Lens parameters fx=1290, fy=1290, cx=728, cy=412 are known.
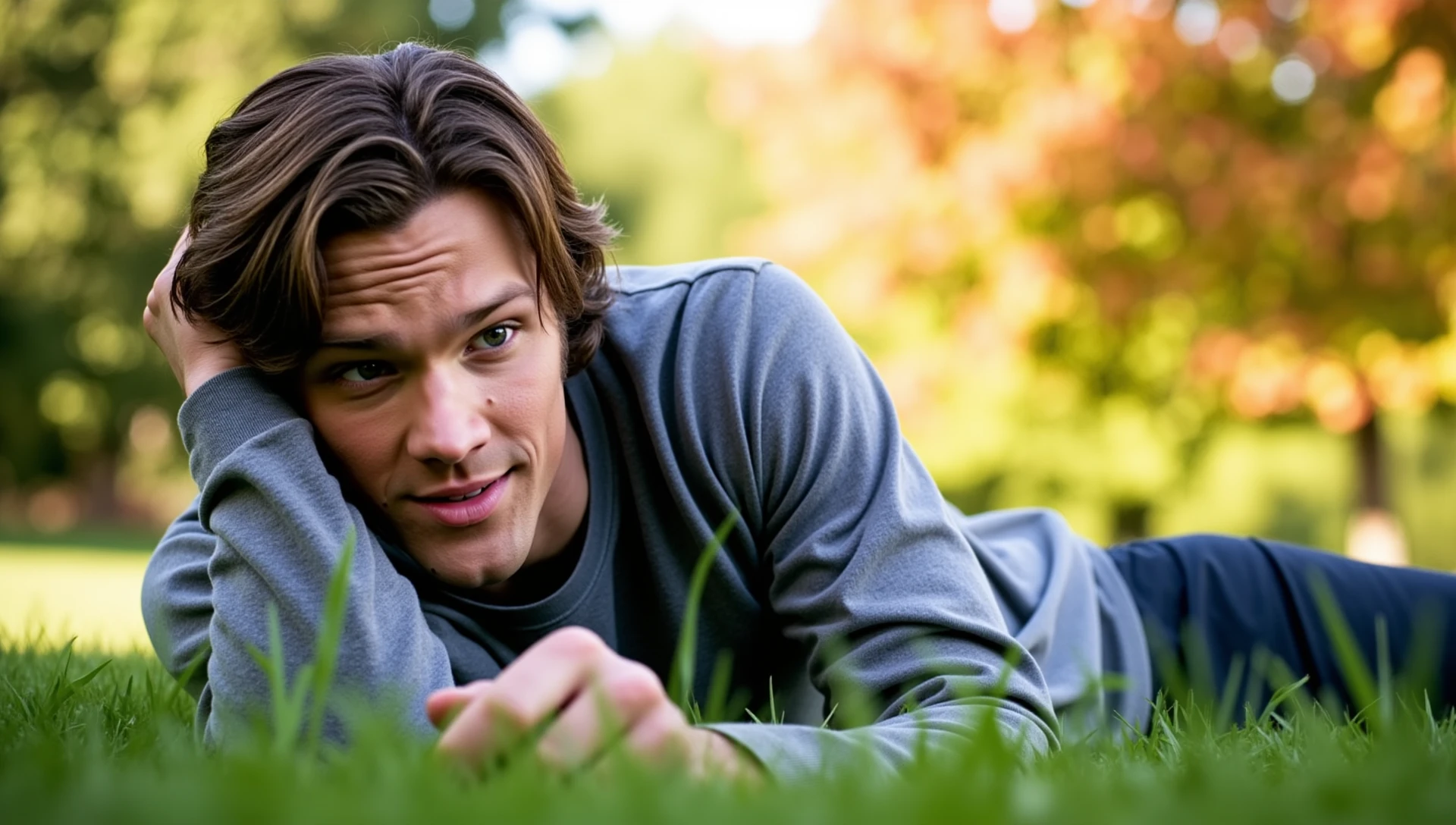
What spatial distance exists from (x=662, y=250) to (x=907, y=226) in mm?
15193

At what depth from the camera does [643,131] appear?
28969 millimetres

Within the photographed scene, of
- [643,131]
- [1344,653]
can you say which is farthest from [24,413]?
[1344,653]

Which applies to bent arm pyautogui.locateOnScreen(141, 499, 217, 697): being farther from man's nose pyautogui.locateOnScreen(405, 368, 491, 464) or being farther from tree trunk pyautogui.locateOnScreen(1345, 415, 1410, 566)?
tree trunk pyautogui.locateOnScreen(1345, 415, 1410, 566)

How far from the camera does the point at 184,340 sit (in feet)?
9.23

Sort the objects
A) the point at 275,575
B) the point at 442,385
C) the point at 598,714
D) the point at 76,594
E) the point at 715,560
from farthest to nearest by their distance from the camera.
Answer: the point at 76,594, the point at 715,560, the point at 442,385, the point at 275,575, the point at 598,714

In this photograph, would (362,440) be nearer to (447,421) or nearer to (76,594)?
(447,421)

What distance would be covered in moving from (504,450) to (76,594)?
9.05 m

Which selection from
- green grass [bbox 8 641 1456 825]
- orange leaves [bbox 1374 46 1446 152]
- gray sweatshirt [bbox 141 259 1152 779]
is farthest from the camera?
orange leaves [bbox 1374 46 1446 152]

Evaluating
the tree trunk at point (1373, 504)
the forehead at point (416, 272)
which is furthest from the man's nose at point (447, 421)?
the tree trunk at point (1373, 504)

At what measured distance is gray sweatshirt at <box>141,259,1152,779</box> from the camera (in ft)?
7.43

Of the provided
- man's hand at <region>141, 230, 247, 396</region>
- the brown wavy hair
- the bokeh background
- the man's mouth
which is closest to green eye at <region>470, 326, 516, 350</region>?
the brown wavy hair

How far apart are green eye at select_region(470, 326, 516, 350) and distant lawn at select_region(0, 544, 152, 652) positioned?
183cm

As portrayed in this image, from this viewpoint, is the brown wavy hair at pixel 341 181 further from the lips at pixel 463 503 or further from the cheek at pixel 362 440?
the lips at pixel 463 503

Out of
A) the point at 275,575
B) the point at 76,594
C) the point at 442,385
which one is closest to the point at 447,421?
the point at 442,385
